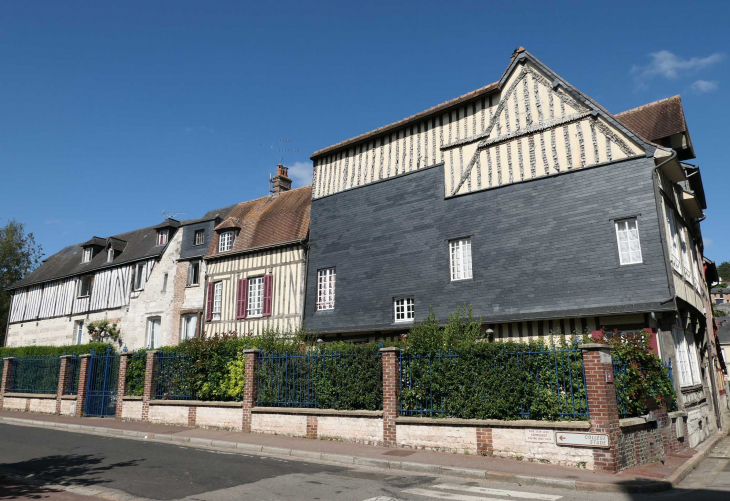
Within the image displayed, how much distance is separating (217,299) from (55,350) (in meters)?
8.48

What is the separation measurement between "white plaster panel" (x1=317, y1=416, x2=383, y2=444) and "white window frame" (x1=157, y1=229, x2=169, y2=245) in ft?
54.7

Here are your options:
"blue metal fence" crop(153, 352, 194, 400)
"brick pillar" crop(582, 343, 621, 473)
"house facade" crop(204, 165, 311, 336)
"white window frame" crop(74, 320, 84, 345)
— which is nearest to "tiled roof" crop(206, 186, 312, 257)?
"house facade" crop(204, 165, 311, 336)

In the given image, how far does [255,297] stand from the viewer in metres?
20.3

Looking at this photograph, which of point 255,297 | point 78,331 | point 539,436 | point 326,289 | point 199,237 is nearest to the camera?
point 539,436

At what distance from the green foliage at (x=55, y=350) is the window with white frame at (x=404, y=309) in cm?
1409

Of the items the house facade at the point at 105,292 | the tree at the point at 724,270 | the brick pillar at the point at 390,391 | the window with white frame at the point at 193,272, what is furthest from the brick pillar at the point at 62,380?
the tree at the point at 724,270

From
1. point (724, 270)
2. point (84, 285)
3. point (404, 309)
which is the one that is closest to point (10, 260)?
point (84, 285)

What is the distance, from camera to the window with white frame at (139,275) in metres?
25.1

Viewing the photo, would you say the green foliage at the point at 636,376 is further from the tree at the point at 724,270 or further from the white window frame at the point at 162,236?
the tree at the point at 724,270

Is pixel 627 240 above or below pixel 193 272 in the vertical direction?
below

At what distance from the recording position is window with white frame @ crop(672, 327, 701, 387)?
1280 cm

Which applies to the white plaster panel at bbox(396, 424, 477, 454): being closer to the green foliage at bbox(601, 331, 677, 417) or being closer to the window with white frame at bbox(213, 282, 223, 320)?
the green foliage at bbox(601, 331, 677, 417)

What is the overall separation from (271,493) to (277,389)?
619 centimetres

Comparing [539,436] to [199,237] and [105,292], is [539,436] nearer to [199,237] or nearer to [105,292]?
[199,237]
